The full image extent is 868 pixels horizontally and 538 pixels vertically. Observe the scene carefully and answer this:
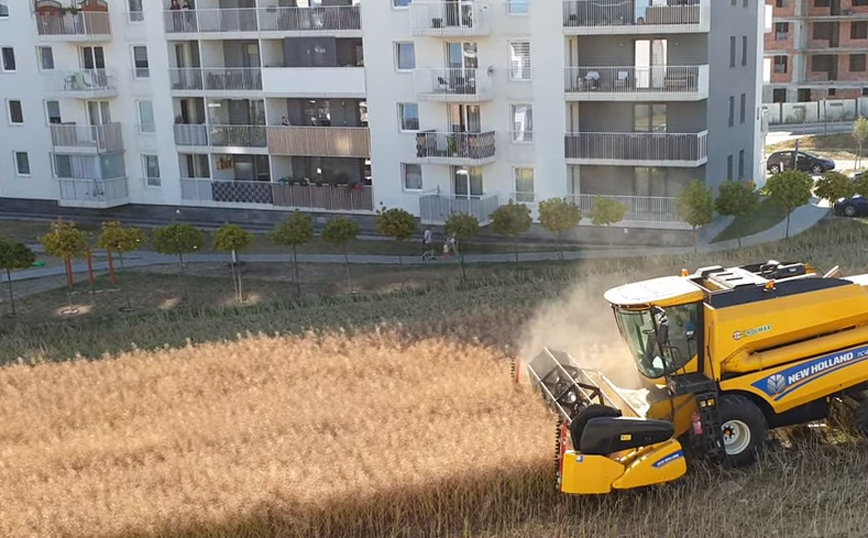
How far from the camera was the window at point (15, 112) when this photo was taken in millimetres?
42469

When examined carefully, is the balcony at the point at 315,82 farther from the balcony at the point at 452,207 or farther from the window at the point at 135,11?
the window at the point at 135,11

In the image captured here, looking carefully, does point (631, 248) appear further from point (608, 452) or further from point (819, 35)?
point (819, 35)

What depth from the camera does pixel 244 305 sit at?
A: 27094 millimetres

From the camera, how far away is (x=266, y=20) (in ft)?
122

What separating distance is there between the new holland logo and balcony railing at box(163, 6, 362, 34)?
26.4 metres

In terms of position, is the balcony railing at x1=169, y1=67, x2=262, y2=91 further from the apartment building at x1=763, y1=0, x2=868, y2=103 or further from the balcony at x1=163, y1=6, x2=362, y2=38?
the apartment building at x1=763, y1=0, x2=868, y2=103

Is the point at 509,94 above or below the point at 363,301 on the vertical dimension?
above

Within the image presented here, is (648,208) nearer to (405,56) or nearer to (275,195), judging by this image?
(405,56)

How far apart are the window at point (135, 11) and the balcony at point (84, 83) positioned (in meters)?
2.50

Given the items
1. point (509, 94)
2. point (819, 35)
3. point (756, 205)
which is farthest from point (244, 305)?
point (819, 35)

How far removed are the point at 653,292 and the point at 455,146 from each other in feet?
73.1

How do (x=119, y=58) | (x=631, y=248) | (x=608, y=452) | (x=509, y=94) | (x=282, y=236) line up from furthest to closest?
(x=119, y=58) → (x=509, y=94) → (x=631, y=248) → (x=282, y=236) → (x=608, y=452)

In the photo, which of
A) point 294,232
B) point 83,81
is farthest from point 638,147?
point 83,81

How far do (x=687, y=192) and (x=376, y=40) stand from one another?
1297 cm
